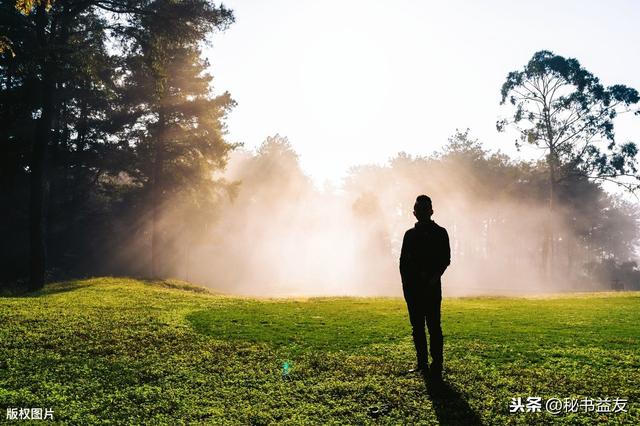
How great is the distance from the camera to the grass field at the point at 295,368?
4793 millimetres

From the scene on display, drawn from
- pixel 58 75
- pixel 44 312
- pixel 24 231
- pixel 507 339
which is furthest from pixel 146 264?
pixel 507 339

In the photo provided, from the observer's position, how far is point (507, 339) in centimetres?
845

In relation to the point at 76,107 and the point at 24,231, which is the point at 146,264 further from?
the point at 76,107

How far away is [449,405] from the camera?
492cm

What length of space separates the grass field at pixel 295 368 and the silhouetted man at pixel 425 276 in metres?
0.49

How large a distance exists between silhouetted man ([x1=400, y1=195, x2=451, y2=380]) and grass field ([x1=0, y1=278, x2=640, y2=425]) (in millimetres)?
490

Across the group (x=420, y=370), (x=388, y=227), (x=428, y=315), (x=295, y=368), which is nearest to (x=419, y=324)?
(x=428, y=315)

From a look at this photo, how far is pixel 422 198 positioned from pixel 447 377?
2.52m

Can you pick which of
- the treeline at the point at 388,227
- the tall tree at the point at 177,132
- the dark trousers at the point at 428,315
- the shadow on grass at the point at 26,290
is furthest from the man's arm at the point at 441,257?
the treeline at the point at 388,227

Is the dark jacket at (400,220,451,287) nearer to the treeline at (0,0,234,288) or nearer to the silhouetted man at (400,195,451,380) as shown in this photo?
the silhouetted man at (400,195,451,380)

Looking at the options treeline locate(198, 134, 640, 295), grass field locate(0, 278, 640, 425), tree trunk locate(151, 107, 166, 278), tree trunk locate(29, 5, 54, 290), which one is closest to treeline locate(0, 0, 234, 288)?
tree trunk locate(151, 107, 166, 278)

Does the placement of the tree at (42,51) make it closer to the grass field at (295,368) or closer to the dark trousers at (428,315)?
the grass field at (295,368)

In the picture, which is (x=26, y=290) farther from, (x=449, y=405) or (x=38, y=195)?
(x=449, y=405)

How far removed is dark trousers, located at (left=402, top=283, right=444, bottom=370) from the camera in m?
5.85
